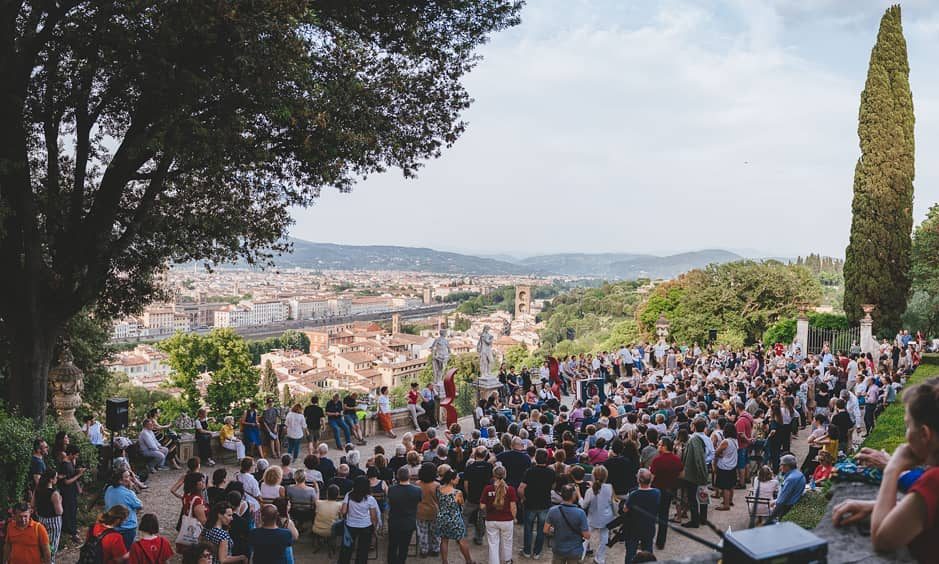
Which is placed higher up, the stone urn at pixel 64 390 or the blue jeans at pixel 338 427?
the stone urn at pixel 64 390

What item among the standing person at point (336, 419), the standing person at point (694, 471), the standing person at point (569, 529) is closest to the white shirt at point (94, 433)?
the standing person at point (336, 419)

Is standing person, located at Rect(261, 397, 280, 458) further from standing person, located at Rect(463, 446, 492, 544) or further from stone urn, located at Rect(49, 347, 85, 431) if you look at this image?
standing person, located at Rect(463, 446, 492, 544)

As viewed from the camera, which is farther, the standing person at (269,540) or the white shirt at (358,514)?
the white shirt at (358,514)

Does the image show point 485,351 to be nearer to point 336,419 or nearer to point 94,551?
point 336,419

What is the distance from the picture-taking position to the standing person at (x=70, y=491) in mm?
8569

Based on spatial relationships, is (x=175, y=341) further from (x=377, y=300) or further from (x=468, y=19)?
(x=377, y=300)

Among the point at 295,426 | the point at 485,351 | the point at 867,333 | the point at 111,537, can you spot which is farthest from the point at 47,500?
the point at 867,333

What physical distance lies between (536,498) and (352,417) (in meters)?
7.07

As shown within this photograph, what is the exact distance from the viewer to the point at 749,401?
13.1 meters

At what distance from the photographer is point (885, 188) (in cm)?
2794

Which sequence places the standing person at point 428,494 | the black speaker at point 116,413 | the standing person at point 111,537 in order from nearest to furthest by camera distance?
the standing person at point 111,537 < the standing person at point 428,494 < the black speaker at point 116,413

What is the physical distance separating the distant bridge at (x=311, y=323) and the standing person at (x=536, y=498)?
76.0 m

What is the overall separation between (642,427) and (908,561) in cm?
752

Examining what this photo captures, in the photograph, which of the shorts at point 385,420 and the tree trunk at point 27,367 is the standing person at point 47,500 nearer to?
the tree trunk at point 27,367
